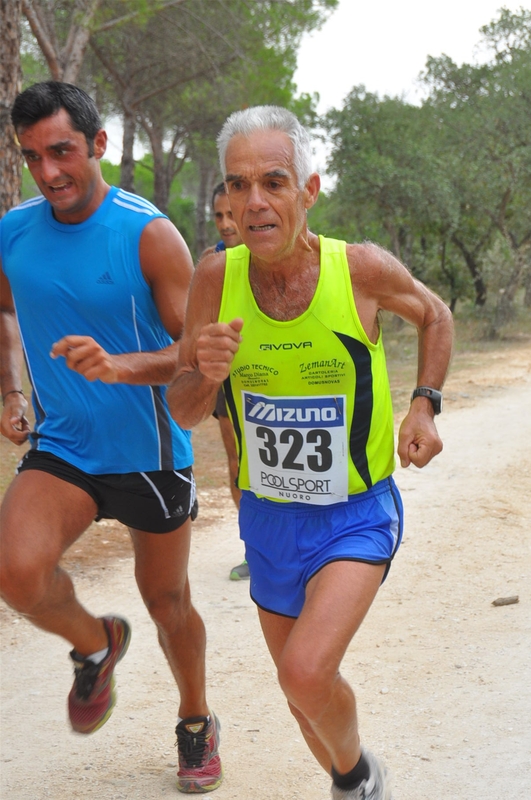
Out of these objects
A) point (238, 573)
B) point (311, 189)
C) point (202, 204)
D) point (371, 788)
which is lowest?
point (238, 573)

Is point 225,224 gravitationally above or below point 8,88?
below

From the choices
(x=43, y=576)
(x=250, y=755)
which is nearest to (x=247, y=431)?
(x=43, y=576)

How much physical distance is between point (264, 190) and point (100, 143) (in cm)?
97

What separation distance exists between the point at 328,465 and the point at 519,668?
2135 millimetres

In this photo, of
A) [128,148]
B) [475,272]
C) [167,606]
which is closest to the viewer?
[167,606]

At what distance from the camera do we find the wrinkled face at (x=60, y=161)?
3223 millimetres

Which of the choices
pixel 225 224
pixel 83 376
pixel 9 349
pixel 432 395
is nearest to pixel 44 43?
pixel 225 224

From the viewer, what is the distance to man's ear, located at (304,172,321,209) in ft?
9.47

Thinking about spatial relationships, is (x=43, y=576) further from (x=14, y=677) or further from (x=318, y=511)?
(x=14, y=677)

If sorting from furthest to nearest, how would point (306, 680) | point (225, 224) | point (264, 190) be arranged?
point (225, 224) < point (264, 190) < point (306, 680)

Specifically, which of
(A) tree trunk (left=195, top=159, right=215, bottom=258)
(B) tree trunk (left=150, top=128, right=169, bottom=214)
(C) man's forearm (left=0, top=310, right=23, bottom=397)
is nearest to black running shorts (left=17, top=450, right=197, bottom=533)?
(C) man's forearm (left=0, top=310, right=23, bottom=397)

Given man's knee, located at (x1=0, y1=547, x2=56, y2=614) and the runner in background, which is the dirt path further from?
man's knee, located at (x1=0, y1=547, x2=56, y2=614)

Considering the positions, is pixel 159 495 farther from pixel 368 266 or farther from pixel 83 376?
pixel 368 266

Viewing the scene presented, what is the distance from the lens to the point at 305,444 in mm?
2801
